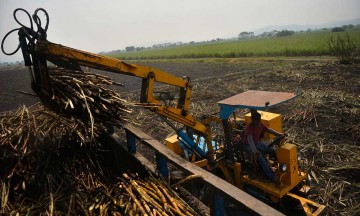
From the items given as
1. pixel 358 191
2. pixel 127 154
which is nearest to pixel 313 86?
pixel 358 191

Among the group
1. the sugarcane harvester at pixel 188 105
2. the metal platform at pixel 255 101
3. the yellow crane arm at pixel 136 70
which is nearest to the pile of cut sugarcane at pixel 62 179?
the sugarcane harvester at pixel 188 105

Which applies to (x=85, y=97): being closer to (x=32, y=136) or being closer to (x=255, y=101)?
(x=32, y=136)

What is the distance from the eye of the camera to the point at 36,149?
361cm

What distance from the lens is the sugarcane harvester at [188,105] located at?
3230 mm

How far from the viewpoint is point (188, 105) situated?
4.79 metres

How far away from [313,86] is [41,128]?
44.7 feet

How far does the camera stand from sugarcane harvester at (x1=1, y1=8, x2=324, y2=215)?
3230mm

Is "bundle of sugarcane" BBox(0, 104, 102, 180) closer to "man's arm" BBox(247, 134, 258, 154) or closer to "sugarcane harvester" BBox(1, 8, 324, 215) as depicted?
"sugarcane harvester" BBox(1, 8, 324, 215)

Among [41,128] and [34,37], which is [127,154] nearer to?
[41,128]

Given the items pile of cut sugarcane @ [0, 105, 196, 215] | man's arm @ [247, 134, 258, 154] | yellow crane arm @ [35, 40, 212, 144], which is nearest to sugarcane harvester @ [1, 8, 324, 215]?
yellow crane arm @ [35, 40, 212, 144]

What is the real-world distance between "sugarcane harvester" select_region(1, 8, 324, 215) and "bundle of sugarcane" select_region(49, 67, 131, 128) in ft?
0.44

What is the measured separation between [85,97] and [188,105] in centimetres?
190

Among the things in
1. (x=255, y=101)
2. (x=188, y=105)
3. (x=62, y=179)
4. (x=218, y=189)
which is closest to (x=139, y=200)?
(x=218, y=189)

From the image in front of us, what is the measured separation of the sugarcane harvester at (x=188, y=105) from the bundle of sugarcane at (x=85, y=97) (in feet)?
0.44
